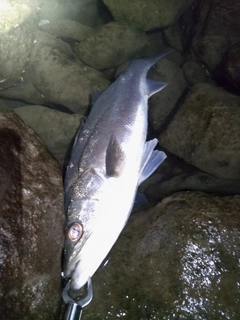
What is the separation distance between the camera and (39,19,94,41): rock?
19.3ft

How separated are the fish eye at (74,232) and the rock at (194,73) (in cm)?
423

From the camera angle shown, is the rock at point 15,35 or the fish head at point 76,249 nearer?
the fish head at point 76,249

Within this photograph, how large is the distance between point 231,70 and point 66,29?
3257 millimetres

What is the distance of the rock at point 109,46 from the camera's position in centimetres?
568

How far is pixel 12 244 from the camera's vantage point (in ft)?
8.86

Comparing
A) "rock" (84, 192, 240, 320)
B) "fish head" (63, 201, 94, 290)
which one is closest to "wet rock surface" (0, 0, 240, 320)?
"rock" (84, 192, 240, 320)

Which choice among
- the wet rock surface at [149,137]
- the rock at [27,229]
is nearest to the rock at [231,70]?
the wet rock surface at [149,137]

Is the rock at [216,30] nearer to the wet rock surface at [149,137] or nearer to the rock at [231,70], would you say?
the wet rock surface at [149,137]

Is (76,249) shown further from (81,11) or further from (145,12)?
(81,11)

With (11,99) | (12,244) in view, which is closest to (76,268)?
(12,244)

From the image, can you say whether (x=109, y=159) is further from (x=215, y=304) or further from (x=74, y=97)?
(x=74, y=97)

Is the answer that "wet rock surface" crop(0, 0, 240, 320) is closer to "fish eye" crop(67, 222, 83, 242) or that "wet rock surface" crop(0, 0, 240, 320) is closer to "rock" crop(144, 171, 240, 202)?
"rock" crop(144, 171, 240, 202)

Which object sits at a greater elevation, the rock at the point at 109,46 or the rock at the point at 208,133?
the rock at the point at 109,46

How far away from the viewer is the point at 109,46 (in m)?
5.67
